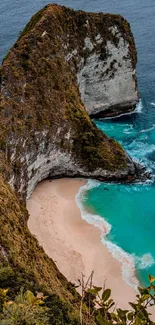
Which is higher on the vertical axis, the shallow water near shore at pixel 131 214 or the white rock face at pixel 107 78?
the white rock face at pixel 107 78

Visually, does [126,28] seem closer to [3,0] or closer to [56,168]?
[56,168]

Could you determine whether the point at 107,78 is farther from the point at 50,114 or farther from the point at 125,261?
the point at 125,261

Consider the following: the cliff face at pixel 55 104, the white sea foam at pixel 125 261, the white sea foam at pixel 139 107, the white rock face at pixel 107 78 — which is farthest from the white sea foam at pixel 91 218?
the white sea foam at pixel 139 107

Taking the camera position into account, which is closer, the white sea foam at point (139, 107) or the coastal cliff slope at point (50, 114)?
the coastal cliff slope at point (50, 114)

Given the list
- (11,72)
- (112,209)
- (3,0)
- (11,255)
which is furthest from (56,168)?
(3,0)

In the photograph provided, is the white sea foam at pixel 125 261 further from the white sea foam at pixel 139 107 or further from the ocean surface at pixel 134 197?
the white sea foam at pixel 139 107
